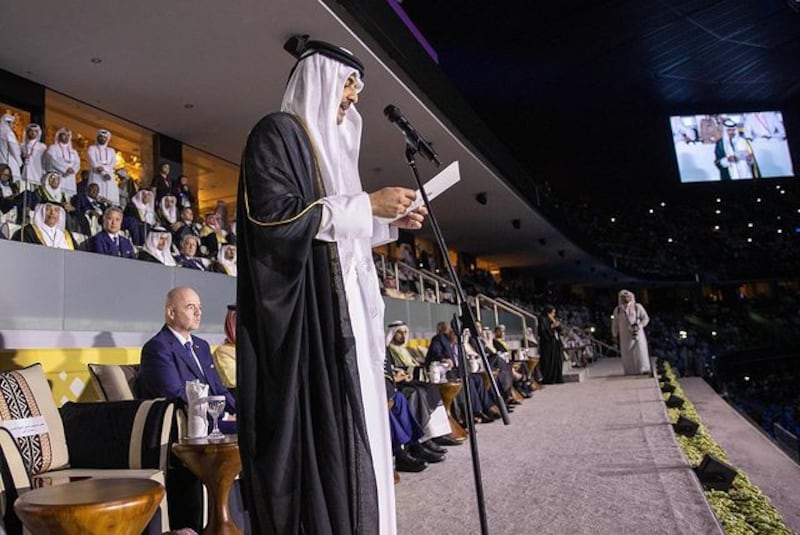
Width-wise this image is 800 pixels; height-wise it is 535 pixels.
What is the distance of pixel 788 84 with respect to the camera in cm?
1956

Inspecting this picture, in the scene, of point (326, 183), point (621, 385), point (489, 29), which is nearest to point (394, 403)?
point (326, 183)

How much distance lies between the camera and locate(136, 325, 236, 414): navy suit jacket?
2.86 metres

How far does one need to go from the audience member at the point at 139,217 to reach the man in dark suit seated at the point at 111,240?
1.80 feet

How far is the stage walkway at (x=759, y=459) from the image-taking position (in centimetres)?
338

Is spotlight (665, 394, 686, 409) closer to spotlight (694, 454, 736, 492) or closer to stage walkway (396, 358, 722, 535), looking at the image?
stage walkway (396, 358, 722, 535)

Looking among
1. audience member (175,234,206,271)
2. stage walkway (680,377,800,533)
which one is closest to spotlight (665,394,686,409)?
stage walkway (680,377,800,533)

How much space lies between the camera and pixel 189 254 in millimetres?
6078

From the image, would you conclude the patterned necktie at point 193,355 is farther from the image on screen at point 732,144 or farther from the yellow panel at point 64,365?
the image on screen at point 732,144

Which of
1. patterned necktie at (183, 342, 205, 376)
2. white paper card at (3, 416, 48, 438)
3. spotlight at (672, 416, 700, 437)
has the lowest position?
spotlight at (672, 416, 700, 437)

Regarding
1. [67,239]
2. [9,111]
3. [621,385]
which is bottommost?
[621,385]

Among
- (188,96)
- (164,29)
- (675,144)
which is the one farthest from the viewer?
(675,144)

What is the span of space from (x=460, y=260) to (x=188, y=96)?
12882 millimetres

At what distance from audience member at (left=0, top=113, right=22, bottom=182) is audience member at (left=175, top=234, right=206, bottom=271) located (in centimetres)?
148

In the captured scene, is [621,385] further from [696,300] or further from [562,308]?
[696,300]
